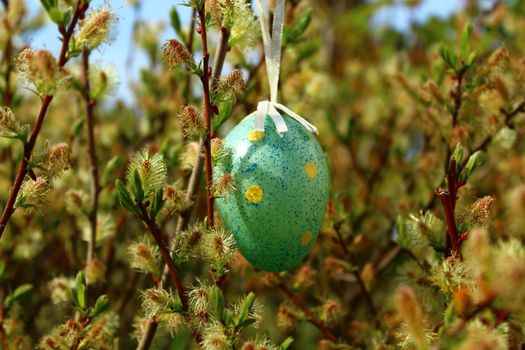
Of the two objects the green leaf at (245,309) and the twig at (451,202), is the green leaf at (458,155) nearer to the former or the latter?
the twig at (451,202)

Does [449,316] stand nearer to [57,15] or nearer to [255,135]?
[255,135]

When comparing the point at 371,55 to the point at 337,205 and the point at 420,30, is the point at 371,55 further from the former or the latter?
the point at 337,205

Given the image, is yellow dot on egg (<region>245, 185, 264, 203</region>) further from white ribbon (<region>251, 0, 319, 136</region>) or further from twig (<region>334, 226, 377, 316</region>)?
twig (<region>334, 226, 377, 316</region>)

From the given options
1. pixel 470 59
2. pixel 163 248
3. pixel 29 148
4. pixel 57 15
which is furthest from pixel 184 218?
pixel 470 59

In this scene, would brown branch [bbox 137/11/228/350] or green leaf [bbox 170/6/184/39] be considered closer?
brown branch [bbox 137/11/228/350]

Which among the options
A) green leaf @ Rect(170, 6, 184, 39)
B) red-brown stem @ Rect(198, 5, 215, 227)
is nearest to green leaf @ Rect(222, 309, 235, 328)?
red-brown stem @ Rect(198, 5, 215, 227)

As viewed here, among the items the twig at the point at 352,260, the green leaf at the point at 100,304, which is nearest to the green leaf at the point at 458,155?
the twig at the point at 352,260

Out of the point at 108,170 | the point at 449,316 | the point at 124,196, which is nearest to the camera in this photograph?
the point at 449,316

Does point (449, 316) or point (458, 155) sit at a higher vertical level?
point (458, 155)

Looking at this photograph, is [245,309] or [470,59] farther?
[470,59]

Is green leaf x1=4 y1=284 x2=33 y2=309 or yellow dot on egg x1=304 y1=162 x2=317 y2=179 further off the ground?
yellow dot on egg x1=304 y1=162 x2=317 y2=179
